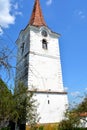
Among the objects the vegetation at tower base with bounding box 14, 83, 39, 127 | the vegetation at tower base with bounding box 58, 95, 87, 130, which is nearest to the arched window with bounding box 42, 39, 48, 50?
the vegetation at tower base with bounding box 14, 83, 39, 127

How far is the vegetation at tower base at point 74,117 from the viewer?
2259 cm

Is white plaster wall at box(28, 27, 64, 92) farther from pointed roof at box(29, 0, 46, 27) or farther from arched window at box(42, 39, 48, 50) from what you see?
pointed roof at box(29, 0, 46, 27)

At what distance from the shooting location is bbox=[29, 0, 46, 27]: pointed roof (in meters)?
31.5

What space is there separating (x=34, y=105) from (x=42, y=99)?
1.92m

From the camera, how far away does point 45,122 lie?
76.0ft

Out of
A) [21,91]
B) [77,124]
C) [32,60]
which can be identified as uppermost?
[32,60]

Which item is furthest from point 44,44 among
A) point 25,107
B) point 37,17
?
point 25,107

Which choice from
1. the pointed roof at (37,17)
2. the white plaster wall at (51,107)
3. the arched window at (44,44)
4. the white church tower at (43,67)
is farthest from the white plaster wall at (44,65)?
the pointed roof at (37,17)

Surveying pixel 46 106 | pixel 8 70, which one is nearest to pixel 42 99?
pixel 46 106

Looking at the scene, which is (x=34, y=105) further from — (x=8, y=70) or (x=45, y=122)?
(x=8, y=70)

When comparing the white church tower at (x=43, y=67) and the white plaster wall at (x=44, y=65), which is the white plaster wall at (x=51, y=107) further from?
the white plaster wall at (x=44, y=65)

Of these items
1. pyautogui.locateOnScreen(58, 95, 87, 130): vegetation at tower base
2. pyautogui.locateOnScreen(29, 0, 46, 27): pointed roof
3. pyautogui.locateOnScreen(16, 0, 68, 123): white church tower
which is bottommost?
pyautogui.locateOnScreen(58, 95, 87, 130): vegetation at tower base

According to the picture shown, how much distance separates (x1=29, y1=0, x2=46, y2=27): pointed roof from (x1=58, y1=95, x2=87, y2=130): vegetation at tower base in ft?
47.3

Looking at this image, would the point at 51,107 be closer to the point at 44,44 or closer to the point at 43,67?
the point at 43,67
